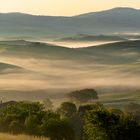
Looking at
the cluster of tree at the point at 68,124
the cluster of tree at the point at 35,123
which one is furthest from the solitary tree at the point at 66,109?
the cluster of tree at the point at 68,124

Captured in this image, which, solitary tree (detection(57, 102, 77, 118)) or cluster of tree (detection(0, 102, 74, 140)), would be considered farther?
solitary tree (detection(57, 102, 77, 118))

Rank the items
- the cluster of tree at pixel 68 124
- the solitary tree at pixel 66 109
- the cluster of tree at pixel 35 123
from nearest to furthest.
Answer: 1. the cluster of tree at pixel 68 124
2. the cluster of tree at pixel 35 123
3. the solitary tree at pixel 66 109

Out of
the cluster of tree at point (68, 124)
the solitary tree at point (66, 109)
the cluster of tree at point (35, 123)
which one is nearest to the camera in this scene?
the cluster of tree at point (68, 124)

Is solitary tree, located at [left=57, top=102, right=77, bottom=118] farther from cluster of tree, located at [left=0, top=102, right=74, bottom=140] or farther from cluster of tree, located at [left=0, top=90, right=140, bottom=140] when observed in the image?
cluster of tree, located at [left=0, top=90, right=140, bottom=140]

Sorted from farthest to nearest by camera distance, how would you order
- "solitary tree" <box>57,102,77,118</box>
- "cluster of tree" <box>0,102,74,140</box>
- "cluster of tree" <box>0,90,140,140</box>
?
1. "solitary tree" <box>57,102,77,118</box>
2. "cluster of tree" <box>0,102,74,140</box>
3. "cluster of tree" <box>0,90,140,140</box>

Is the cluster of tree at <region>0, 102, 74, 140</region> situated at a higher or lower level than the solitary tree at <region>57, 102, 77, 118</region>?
lower

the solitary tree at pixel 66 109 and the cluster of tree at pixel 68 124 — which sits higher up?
the solitary tree at pixel 66 109

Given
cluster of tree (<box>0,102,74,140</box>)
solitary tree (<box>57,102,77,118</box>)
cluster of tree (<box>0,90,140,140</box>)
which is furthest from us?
solitary tree (<box>57,102,77,118</box>)

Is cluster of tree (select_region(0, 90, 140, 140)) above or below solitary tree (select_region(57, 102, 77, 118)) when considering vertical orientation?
below

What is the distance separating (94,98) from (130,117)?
121 m

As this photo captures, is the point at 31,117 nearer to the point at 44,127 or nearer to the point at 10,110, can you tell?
the point at 44,127

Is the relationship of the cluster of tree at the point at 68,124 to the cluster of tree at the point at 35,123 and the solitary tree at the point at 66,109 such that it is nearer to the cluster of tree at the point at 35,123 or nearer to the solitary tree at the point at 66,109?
the cluster of tree at the point at 35,123

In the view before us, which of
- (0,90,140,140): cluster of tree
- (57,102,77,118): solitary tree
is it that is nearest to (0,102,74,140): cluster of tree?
(0,90,140,140): cluster of tree

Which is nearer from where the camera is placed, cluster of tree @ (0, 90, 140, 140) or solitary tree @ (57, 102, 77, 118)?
cluster of tree @ (0, 90, 140, 140)
